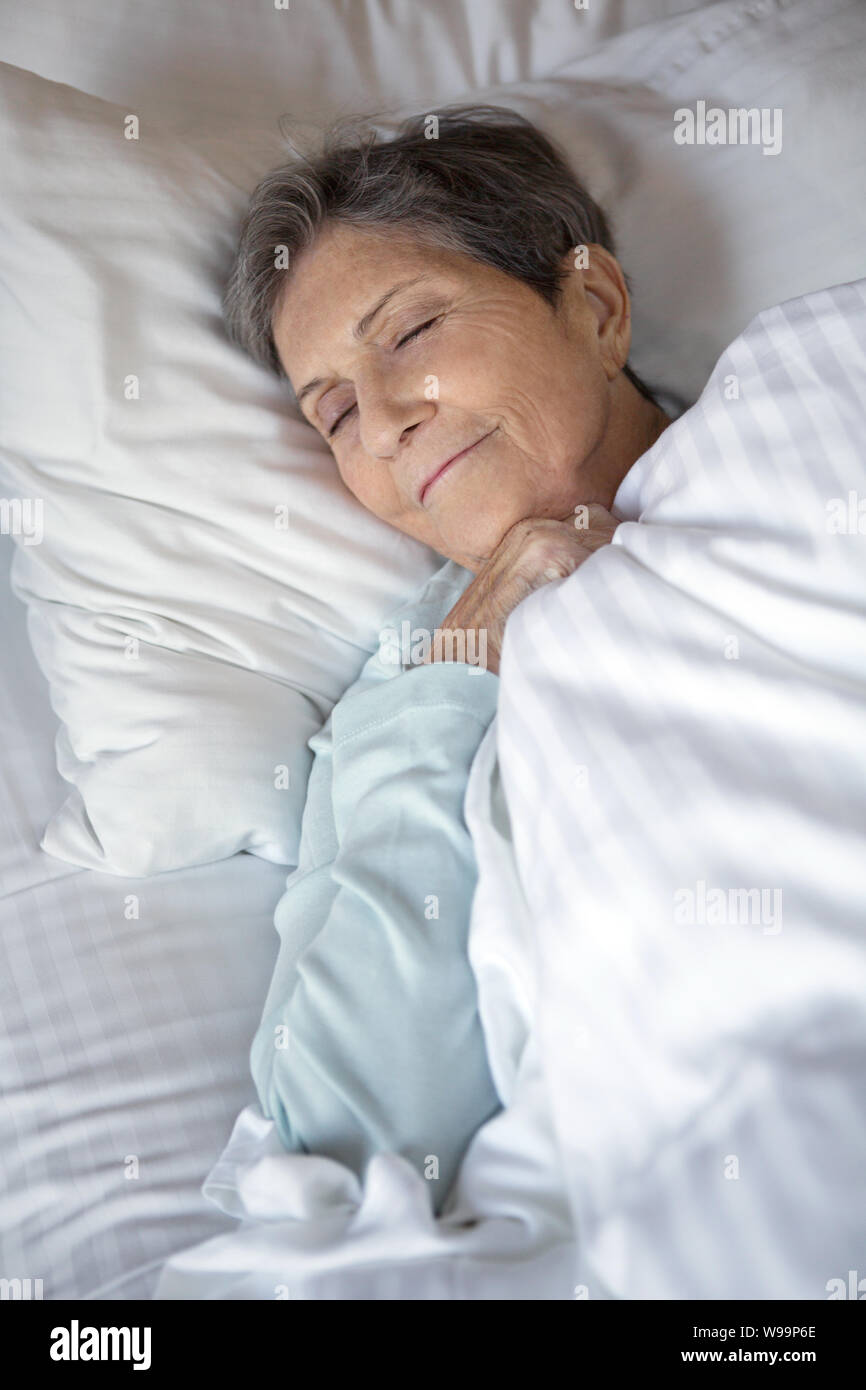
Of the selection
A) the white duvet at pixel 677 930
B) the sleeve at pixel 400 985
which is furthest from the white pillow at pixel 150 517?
the white duvet at pixel 677 930

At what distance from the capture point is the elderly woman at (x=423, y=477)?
948 mm

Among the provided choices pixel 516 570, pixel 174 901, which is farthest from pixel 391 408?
pixel 174 901

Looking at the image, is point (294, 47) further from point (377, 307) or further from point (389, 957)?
point (389, 957)

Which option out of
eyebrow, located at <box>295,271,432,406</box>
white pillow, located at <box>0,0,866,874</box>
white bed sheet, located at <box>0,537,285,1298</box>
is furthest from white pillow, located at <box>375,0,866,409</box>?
white bed sheet, located at <box>0,537,285,1298</box>

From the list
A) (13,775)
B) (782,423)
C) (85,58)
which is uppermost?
(85,58)

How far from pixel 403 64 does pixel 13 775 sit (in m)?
1.18

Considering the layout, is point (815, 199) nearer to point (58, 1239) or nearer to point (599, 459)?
point (599, 459)

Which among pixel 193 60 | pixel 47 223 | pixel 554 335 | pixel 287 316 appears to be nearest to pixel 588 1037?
pixel 554 335

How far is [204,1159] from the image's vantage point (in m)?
1.03

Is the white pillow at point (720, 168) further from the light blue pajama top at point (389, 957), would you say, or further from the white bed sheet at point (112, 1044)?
the white bed sheet at point (112, 1044)

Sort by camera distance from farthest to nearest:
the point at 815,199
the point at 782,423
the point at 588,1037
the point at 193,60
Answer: the point at 193,60
the point at 815,199
the point at 782,423
the point at 588,1037

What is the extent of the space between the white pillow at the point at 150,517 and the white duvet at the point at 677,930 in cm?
40

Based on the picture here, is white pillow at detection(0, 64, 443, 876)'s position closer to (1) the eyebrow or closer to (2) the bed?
(2) the bed

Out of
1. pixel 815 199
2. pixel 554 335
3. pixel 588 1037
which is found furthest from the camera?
pixel 815 199
